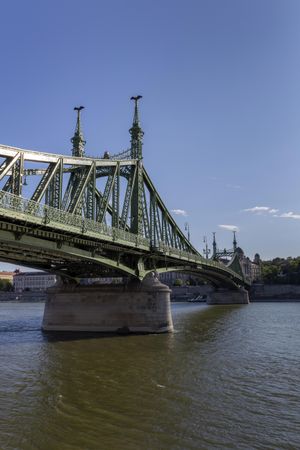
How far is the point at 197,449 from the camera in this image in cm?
1302

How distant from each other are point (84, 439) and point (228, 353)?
1954cm

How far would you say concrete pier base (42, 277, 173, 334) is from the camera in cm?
4388

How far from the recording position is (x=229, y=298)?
125 meters

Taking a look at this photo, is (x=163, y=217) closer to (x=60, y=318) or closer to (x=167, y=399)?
(x=60, y=318)

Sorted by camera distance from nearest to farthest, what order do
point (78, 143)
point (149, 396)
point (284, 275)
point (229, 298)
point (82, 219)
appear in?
point (149, 396) → point (82, 219) → point (78, 143) → point (229, 298) → point (284, 275)

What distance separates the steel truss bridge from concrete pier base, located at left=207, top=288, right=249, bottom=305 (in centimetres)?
5696

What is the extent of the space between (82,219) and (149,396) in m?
17.1

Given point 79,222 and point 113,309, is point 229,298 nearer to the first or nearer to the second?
point 113,309

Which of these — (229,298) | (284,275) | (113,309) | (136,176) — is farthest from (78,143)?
(284,275)

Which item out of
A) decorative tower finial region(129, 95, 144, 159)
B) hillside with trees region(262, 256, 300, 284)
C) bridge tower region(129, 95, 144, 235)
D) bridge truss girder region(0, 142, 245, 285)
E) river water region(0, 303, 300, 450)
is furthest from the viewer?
hillside with trees region(262, 256, 300, 284)

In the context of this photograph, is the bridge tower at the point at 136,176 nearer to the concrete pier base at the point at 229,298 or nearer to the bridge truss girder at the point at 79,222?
the bridge truss girder at the point at 79,222

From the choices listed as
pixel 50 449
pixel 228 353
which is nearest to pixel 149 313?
pixel 228 353

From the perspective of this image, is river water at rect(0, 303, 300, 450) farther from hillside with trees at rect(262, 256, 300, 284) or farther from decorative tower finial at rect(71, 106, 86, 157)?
hillside with trees at rect(262, 256, 300, 284)

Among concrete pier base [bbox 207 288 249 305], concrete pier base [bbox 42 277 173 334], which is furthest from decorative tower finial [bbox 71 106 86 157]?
concrete pier base [bbox 207 288 249 305]
